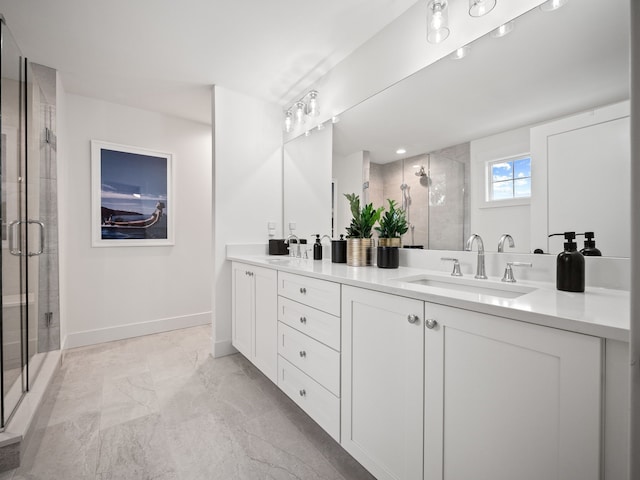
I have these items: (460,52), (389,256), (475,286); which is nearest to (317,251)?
(389,256)

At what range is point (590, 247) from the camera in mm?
1133

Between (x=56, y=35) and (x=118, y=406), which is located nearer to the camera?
(x=118, y=406)

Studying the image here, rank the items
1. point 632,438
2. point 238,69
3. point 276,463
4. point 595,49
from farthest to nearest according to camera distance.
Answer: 1. point 238,69
2. point 276,463
3. point 595,49
4. point 632,438

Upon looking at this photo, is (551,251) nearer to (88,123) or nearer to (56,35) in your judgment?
(56,35)

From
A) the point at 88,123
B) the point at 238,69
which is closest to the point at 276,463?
the point at 238,69

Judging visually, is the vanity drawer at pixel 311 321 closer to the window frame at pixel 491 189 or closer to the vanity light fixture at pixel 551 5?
the window frame at pixel 491 189

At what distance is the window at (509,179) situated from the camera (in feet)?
4.29

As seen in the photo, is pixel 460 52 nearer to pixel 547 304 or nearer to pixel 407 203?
pixel 407 203

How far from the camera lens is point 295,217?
292cm

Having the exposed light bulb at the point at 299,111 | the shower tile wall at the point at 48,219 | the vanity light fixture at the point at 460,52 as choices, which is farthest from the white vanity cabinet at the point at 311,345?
the shower tile wall at the point at 48,219

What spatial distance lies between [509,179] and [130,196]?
335 cm

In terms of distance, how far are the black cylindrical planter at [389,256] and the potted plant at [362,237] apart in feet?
0.48

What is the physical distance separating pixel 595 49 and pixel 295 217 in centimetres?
225

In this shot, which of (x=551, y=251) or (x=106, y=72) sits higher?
(x=106, y=72)
